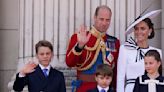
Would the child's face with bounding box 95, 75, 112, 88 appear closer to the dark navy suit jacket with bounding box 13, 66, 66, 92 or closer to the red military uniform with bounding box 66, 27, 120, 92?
the red military uniform with bounding box 66, 27, 120, 92

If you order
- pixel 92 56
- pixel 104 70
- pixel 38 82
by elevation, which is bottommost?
pixel 38 82

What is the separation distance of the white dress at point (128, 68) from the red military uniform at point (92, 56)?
7.1 inches

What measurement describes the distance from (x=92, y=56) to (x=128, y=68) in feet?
1.16

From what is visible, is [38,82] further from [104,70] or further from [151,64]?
[151,64]

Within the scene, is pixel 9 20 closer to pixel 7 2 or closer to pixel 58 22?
pixel 7 2

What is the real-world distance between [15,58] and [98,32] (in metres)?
1.67

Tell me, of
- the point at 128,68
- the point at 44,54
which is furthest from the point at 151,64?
the point at 44,54

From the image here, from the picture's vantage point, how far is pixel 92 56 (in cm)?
481

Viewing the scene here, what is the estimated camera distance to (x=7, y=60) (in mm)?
6230

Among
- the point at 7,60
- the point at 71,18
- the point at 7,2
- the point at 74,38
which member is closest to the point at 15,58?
the point at 7,60

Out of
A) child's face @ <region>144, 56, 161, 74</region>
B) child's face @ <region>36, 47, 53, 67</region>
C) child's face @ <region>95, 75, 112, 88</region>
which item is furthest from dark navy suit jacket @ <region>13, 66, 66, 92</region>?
child's face @ <region>144, 56, 161, 74</region>

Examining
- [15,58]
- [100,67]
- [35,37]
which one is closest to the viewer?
[100,67]

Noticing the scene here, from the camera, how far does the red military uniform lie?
4738mm

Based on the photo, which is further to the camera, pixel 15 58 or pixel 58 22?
pixel 15 58
